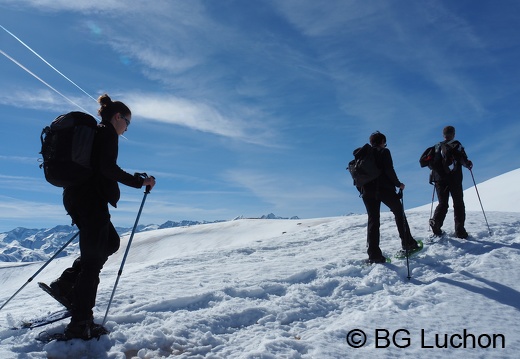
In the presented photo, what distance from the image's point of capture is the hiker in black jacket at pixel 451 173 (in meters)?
8.35

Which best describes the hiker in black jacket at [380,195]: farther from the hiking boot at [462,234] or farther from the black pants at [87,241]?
the black pants at [87,241]

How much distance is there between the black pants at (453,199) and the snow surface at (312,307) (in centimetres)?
42

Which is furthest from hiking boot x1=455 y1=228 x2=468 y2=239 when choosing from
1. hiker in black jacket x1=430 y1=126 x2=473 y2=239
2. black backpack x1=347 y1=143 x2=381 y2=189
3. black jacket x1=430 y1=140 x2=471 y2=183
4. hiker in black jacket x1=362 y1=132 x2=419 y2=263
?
black backpack x1=347 y1=143 x2=381 y2=189

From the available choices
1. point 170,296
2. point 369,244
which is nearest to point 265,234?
point 369,244

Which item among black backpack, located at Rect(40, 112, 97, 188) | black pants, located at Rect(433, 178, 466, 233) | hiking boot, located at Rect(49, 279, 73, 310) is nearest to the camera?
black backpack, located at Rect(40, 112, 97, 188)

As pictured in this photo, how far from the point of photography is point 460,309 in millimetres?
5082

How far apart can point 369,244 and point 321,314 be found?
8.07ft

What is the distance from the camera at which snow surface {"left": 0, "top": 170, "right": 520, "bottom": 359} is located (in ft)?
13.3

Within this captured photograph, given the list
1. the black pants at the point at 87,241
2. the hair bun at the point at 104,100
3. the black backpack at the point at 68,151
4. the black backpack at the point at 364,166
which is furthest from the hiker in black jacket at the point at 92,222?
the black backpack at the point at 364,166

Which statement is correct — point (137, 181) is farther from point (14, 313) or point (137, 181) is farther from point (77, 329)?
point (14, 313)

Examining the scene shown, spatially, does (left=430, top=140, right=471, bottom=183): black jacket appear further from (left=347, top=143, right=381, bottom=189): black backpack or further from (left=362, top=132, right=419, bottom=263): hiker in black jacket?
(left=347, top=143, right=381, bottom=189): black backpack

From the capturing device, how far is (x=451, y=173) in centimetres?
838

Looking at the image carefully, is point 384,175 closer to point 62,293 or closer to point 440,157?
point 440,157

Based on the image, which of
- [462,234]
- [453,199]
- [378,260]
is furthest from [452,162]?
[378,260]
